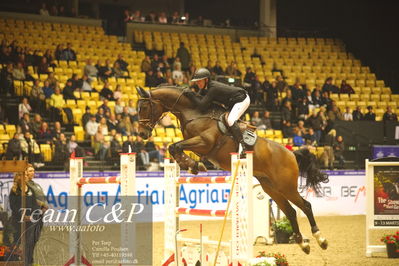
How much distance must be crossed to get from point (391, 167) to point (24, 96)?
10126 mm

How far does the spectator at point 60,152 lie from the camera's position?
47.4ft

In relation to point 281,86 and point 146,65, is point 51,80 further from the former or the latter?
point 281,86

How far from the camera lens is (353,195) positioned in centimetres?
1727

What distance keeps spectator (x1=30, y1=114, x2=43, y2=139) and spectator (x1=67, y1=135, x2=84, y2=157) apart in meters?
0.79

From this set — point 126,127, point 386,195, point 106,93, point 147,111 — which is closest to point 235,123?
point 147,111

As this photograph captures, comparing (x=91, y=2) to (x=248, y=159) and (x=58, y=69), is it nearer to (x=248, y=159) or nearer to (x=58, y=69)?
(x=58, y=69)

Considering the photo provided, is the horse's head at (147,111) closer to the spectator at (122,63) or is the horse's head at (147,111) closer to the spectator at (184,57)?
the spectator at (122,63)

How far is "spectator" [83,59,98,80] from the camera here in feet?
60.8

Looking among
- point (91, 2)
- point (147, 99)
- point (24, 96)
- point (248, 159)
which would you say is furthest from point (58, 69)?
point (248, 159)

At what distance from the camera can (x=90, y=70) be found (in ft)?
61.1

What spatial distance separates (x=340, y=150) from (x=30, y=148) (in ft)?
28.6

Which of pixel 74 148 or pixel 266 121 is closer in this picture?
pixel 74 148

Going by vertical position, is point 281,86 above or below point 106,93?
above

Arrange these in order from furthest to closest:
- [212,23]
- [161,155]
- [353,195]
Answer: [212,23] → [353,195] → [161,155]
